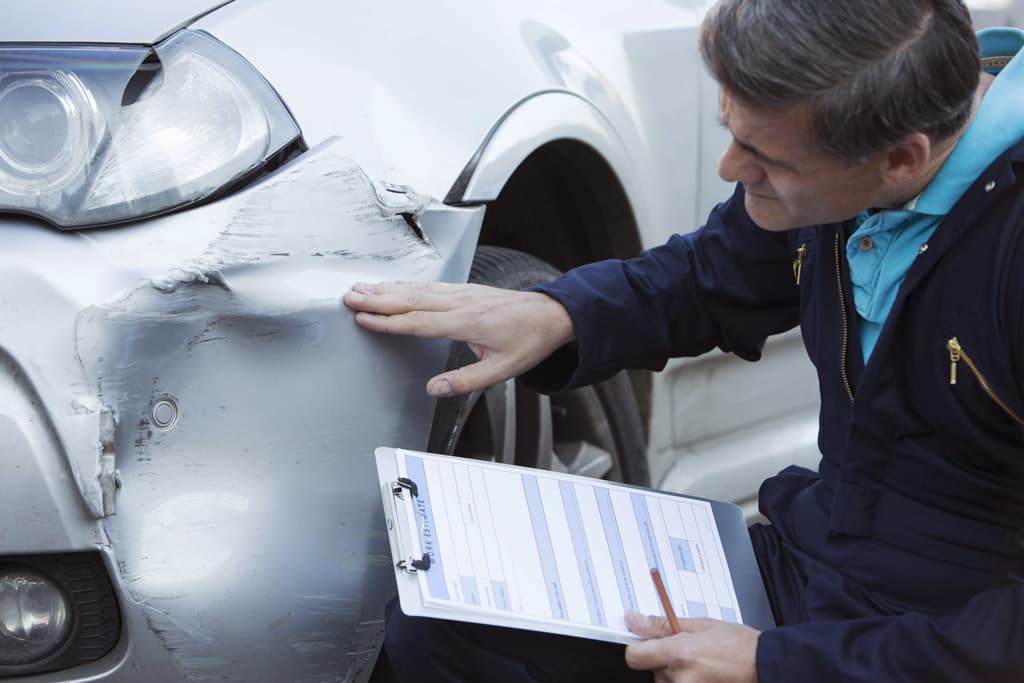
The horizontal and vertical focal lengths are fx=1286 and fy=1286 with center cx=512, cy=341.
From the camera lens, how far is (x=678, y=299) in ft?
6.15

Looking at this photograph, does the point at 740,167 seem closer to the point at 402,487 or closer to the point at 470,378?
the point at 470,378

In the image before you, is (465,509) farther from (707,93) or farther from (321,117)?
(707,93)

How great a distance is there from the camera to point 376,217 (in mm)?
1573

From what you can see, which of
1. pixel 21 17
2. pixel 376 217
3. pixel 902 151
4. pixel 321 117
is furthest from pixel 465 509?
pixel 21 17

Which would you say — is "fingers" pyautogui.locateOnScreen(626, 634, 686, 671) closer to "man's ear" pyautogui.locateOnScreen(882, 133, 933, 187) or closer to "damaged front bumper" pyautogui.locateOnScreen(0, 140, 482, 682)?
"damaged front bumper" pyautogui.locateOnScreen(0, 140, 482, 682)

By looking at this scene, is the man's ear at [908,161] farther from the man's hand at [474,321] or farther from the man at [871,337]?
the man's hand at [474,321]

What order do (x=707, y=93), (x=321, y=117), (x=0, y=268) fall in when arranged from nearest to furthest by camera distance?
(x=0, y=268) < (x=321, y=117) < (x=707, y=93)

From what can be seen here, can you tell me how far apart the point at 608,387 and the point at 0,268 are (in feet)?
3.78

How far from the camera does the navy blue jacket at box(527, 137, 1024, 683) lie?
56.2 inches

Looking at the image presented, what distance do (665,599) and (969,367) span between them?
0.45 meters

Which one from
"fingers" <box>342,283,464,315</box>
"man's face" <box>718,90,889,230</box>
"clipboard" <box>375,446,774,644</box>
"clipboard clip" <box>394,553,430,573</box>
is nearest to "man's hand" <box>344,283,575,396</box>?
"fingers" <box>342,283,464,315</box>

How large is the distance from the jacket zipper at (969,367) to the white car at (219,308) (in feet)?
2.02

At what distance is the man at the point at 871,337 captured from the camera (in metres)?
1.40

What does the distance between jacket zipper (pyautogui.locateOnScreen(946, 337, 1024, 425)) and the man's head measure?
0.19 metres
